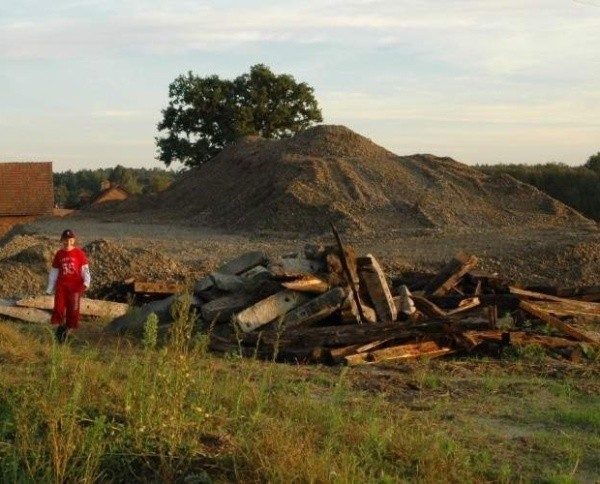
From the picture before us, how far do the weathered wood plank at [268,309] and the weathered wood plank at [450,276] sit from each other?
10.1ft

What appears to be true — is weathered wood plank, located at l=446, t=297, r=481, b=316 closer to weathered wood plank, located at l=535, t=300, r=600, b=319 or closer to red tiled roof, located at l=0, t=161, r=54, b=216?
weathered wood plank, located at l=535, t=300, r=600, b=319

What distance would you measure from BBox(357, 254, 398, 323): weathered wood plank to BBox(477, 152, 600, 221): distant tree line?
27775 millimetres

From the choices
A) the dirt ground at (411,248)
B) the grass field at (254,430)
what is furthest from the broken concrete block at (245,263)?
the grass field at (254,430)

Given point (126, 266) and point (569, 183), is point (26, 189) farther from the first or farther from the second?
point (126, 266)

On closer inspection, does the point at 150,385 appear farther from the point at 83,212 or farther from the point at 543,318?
the point at 83,212

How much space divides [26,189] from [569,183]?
2573 cm

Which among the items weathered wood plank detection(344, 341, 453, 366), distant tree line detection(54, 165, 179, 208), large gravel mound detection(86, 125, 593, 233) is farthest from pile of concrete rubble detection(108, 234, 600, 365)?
distant tree line detection(54, 165, 179, 208)

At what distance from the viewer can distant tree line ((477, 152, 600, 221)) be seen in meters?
38.7

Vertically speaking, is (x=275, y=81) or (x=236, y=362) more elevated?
(x=275, y=81)

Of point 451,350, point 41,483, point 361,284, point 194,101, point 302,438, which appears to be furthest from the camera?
point 194,101

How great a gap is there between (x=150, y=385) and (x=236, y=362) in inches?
146

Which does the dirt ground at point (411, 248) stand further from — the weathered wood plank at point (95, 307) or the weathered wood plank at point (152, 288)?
the weathered wood plank at point (95, 307)

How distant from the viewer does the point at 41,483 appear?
5.84m

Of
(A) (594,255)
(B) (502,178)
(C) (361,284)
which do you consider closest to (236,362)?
(C) (361,284)
